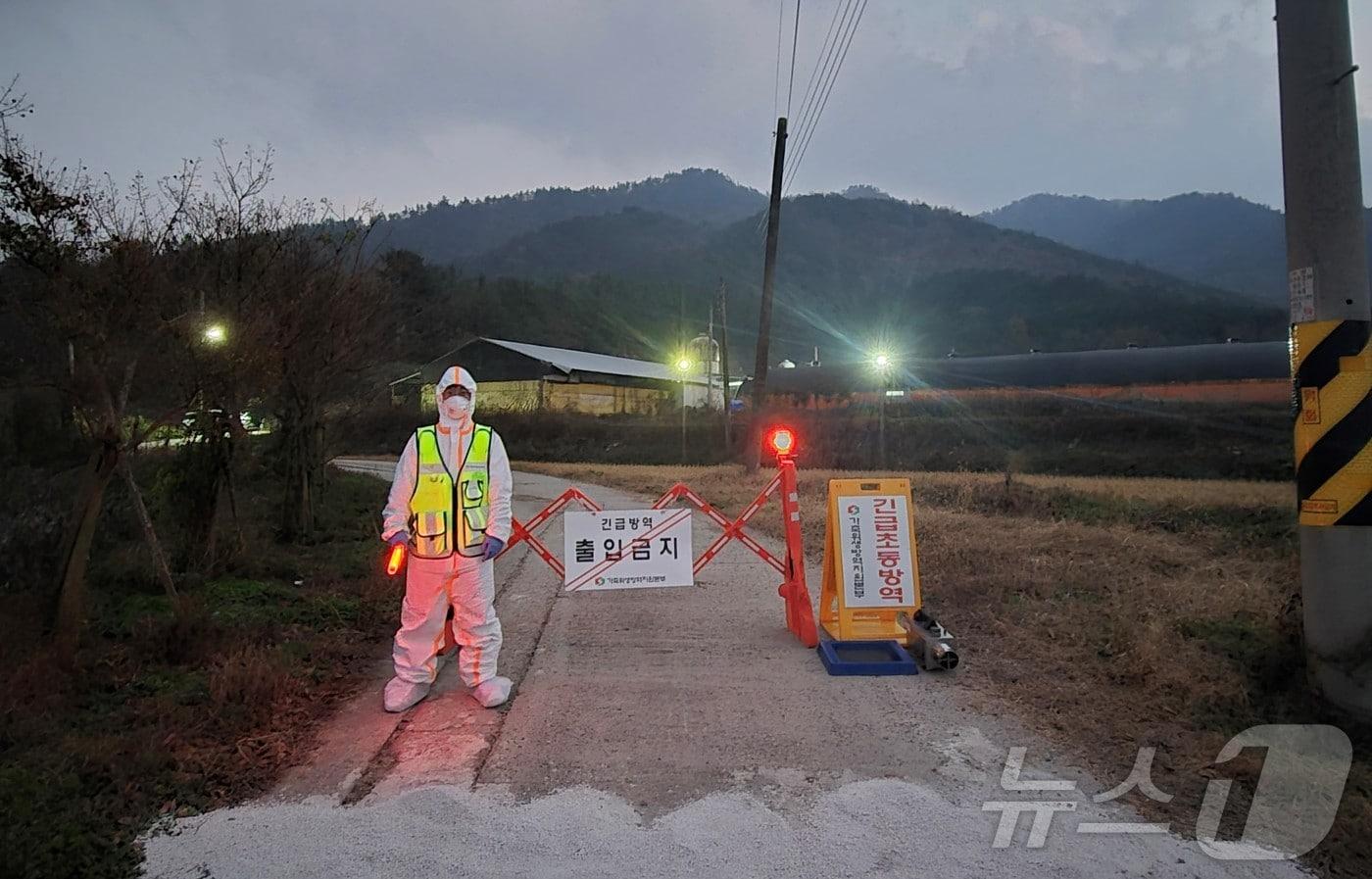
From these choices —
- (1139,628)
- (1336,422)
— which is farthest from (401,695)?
(1336,422)

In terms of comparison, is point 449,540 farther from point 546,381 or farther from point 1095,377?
point 546,381

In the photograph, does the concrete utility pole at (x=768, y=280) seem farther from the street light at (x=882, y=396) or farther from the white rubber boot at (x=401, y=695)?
the white rubber boot at (x=401, y=695)

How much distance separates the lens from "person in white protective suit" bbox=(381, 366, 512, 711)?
5.25m

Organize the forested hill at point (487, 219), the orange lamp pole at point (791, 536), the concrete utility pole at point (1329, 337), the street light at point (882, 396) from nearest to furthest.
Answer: the concrete utility pole at point (1329, 337) → the orange lamp pole at point (791, 536) → the street light at point (882, 396) → the forested hill at point (487, 219)

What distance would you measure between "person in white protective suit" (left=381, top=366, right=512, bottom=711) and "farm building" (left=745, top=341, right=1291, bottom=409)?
110ft

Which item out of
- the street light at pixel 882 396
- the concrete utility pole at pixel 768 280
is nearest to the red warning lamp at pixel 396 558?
the concrete utility pole at pixel 768 280

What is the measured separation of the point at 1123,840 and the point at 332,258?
9716 mm

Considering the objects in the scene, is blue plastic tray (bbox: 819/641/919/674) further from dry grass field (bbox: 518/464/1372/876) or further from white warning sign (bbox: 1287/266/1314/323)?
white warning sign (bbox: 1287/266/1314/323)

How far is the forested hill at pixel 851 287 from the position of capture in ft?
286

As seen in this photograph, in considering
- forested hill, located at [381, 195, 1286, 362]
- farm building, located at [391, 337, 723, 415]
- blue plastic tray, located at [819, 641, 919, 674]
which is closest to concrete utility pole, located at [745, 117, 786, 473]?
blue plastic tray, located at [819, 641, 919, 674]

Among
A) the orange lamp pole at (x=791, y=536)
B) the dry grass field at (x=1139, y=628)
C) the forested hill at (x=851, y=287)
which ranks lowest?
the dry grass field at (x=1139, y=628)

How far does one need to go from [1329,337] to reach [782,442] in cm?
371

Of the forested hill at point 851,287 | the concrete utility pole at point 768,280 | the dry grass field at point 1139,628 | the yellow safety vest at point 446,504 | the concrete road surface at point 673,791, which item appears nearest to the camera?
the concrete road surface at point 673,791

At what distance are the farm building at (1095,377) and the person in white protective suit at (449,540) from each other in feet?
110
